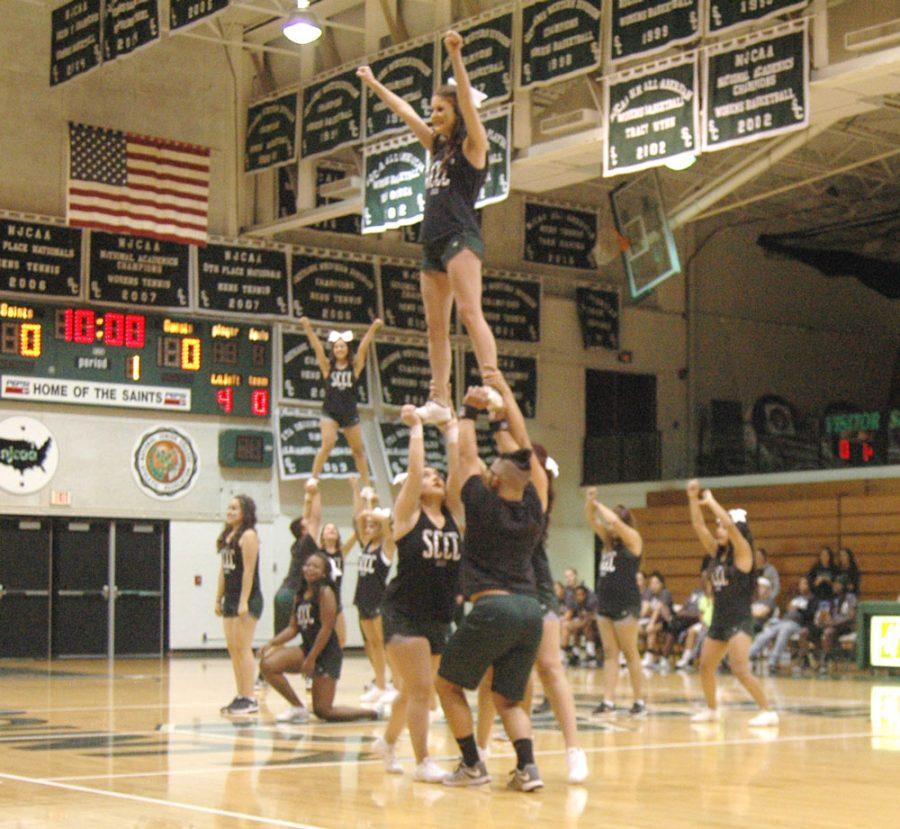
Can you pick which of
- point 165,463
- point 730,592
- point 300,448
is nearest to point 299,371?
point 300,448

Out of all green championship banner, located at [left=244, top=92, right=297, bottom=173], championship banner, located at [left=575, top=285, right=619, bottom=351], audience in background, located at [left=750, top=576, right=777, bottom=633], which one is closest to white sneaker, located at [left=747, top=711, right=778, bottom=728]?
audience in background, located at [left=750, top=576, right=777, bottom=633]

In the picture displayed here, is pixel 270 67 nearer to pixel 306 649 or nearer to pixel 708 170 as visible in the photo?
pixel 708 170

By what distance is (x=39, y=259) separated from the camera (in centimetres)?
2439

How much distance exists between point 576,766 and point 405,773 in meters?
1.12

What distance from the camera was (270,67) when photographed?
1056 inches

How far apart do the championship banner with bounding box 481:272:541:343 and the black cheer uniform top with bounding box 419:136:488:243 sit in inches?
800

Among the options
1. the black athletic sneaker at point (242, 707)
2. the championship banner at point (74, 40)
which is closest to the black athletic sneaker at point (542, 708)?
the black athletic sneaker at point (242, 707)

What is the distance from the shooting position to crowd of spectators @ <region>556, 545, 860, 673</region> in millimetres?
22672

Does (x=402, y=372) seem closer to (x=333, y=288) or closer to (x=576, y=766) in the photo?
(x=333, y=288)

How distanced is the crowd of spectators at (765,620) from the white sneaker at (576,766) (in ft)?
41.3

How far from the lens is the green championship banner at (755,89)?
16.3 meters

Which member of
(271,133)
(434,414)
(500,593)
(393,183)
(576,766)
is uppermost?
(271,133)

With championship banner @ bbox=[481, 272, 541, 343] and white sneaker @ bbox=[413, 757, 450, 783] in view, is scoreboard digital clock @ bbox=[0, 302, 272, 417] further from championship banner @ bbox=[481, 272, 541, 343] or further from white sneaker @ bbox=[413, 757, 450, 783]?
white sneaker @ bbox=[413, 757, 450, 783]

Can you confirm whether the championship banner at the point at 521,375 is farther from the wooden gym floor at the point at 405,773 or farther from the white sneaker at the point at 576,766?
the white sneaker at the point at 576,766
